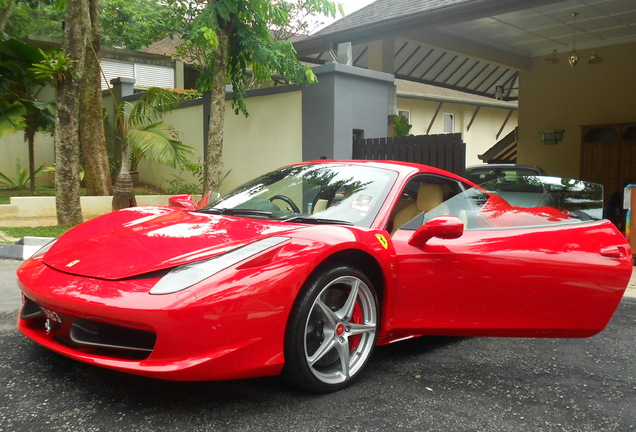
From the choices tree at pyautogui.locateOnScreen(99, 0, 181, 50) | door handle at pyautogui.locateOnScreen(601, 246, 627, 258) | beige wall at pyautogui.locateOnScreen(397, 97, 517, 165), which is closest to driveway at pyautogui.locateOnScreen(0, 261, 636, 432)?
door handle at pyautogui.locateOnScreen(601, 246, 627, 258)

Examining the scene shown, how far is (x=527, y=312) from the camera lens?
3.30 metres

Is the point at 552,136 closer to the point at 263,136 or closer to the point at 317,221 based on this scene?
the point at 263,136

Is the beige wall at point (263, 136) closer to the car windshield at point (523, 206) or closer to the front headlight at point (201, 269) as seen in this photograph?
the car windshield at point (523, 206)

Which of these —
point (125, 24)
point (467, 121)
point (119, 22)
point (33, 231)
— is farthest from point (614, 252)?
point (119, 22)

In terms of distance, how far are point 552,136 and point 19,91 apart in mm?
12173

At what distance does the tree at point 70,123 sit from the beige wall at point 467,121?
46.1 feet

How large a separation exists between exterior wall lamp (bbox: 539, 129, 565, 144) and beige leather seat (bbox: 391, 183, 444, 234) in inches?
456

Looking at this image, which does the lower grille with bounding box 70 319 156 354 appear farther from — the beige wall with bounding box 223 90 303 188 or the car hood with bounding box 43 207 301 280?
the beige wall with bounding box 223 90 303 188

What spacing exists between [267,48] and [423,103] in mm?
14213

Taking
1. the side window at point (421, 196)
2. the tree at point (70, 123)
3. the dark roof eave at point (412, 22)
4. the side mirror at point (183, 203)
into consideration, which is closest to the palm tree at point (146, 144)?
the tree at point (70, 123)

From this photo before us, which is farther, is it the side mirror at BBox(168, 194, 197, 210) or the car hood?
the side mirror at BBox(168, 194, 197, 210)

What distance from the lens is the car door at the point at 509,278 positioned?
3146 millimetres

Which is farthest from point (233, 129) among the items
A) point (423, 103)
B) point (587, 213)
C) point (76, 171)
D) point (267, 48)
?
point (423, 103)

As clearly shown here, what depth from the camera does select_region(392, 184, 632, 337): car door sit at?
315cm
